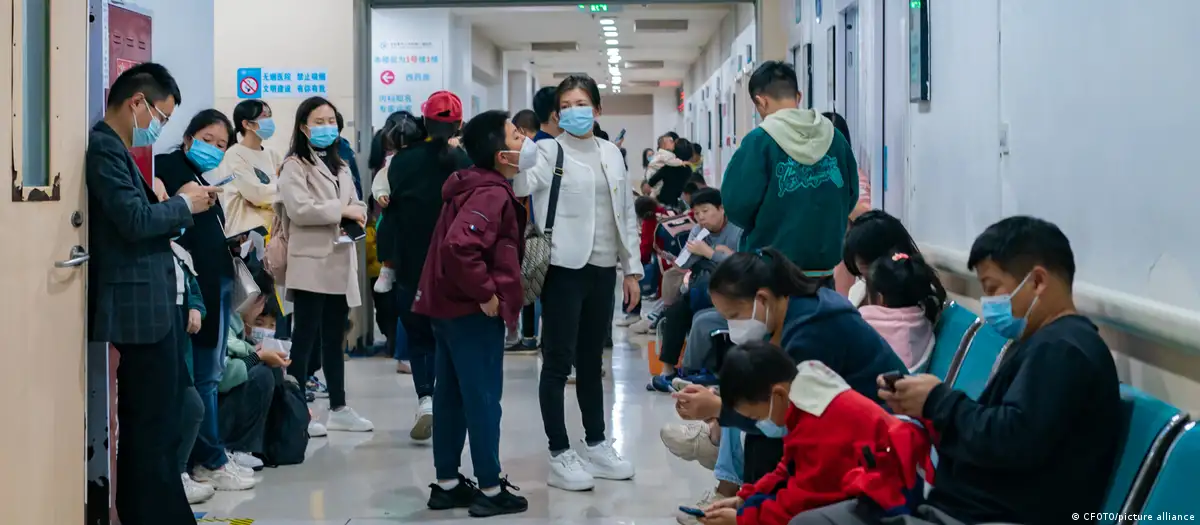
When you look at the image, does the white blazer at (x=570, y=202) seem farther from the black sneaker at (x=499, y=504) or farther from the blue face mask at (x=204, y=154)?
the blue face mask at (x=204, y=154)

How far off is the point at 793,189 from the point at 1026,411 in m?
2.04

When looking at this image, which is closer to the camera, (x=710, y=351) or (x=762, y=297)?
(x=762, y=297)

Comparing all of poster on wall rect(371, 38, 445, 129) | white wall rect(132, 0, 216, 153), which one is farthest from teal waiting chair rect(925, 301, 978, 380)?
poster on wall rect(371, 38, 445, 129)

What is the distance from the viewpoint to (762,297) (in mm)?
3029

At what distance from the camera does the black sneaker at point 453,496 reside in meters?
→ 4.07

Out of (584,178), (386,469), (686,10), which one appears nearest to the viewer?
(584,178)

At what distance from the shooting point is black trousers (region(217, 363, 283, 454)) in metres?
4.57

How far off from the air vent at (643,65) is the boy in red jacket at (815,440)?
18.6 metres

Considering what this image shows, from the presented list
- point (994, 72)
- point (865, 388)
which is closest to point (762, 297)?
point (865, 388)

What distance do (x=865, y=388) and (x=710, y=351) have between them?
56.8 inches

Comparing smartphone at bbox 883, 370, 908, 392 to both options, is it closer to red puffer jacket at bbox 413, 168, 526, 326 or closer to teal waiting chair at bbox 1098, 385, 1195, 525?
teal waiting chair at bbox 1098, 385, 1195, 525

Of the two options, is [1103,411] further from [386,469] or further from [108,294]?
[386,469]

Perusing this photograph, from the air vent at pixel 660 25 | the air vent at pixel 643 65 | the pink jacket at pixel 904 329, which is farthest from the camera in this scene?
the air vent at pixel 643 65

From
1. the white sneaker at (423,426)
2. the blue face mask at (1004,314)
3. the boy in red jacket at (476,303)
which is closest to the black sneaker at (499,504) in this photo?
the boy in red jacket at (476,303)
